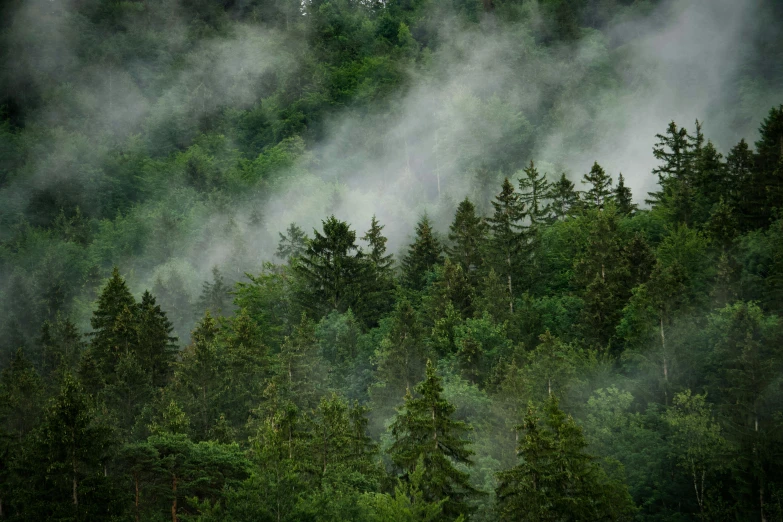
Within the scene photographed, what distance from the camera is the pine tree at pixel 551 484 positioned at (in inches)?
1410

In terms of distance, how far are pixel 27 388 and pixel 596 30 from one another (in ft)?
402

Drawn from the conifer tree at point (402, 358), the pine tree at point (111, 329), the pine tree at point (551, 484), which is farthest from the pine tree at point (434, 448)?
the pine tree at point (111, 329)

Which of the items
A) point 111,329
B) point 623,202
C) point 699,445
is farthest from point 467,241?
point 699,445

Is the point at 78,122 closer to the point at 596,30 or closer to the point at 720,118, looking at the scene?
the point at 596,30

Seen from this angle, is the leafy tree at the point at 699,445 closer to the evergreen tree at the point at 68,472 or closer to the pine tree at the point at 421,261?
the pine tree at the point at 421,261

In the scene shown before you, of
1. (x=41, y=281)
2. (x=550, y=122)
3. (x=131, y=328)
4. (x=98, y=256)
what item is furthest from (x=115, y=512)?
(x=550, y=122)

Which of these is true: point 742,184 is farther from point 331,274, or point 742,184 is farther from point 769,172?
point 331,274

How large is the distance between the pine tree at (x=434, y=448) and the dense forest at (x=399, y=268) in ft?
0.42

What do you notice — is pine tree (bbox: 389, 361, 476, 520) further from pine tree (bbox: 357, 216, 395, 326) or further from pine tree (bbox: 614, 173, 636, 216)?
pine tree (bbox: 614, 173, 636, 216)

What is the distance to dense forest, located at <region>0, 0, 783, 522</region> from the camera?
39.2 m

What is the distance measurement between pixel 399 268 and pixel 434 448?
188 ft

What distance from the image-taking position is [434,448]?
35.9 m

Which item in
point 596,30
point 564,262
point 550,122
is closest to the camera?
point 564,262

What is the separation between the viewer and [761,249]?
2419 inches
